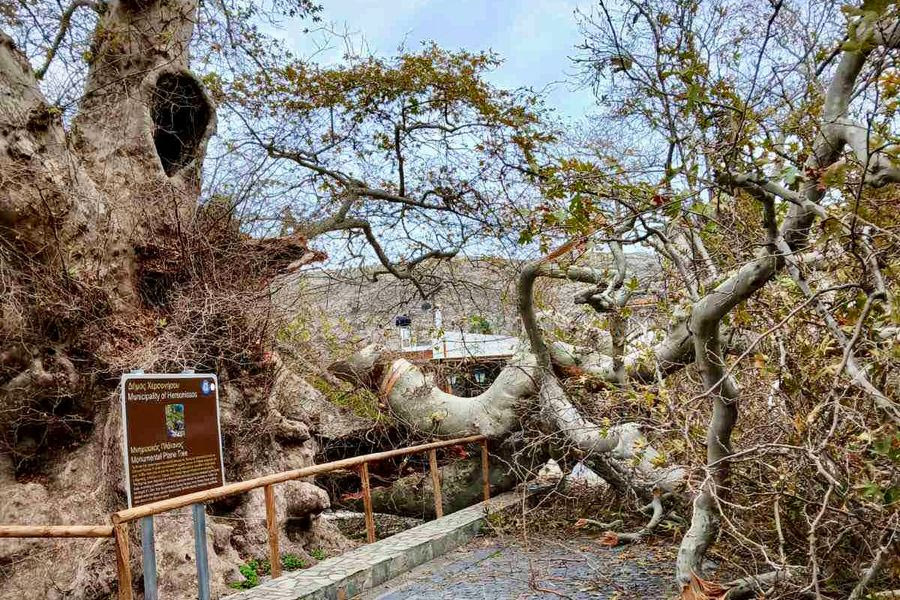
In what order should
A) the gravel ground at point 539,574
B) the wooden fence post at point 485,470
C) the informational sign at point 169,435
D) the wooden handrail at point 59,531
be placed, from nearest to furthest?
1. the wooden handrail at point 59,531
2. the informational sign at point 169,435
3. the gravel ground at point 539,574
4. the wooden fence post at point 485,470

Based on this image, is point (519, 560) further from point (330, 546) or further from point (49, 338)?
point (49, 338)

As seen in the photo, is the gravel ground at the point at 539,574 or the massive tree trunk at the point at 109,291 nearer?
the gravel ground at the point at 539,574

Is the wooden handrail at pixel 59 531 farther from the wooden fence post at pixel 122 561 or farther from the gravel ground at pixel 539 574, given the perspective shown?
the gravel ground at pixel 539 574

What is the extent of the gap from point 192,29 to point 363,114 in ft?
8.41

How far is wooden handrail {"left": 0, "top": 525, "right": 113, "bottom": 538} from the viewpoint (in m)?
3.89

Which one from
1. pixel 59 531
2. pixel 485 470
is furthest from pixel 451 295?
pixel 59 531

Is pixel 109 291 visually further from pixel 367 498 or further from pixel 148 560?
pixel 148 560

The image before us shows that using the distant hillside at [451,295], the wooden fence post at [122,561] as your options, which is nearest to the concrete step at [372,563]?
the wooden fence post at [122,561]

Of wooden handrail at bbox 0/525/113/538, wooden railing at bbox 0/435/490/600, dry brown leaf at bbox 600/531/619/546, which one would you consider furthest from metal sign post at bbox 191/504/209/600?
dry brown leaf at bbox 600/531/619/546

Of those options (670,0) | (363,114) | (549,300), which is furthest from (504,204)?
(670,0)

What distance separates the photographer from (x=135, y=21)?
8.49 m

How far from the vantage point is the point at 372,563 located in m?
5.89

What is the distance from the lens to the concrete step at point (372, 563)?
5199 mm

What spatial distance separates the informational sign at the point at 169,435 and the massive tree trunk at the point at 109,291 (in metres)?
1.70
